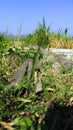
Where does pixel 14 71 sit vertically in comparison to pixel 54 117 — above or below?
above

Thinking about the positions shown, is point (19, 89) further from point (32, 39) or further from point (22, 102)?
point (32, 39)

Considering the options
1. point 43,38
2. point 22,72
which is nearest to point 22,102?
point 22,72

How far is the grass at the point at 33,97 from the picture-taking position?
7.37ft

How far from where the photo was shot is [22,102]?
2.40 metres

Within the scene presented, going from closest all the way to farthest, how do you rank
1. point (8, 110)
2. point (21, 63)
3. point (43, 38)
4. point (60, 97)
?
1. point (8, 110)
2. point (60, 97)
3. point (21, 63)
4. point (43, 38)

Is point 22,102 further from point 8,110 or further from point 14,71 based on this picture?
point 14,71

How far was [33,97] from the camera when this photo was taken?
98.1 inches

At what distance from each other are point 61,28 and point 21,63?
6.18 feet

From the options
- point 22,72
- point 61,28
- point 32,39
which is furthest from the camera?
point 61,28

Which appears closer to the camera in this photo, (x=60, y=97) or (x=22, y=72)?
(x=60, y=97)

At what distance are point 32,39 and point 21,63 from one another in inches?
36.5

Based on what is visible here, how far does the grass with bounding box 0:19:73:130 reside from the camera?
2246mm

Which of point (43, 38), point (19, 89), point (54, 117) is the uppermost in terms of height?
point (43, 38)

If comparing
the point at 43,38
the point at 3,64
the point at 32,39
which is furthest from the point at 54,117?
the point at 32,39
